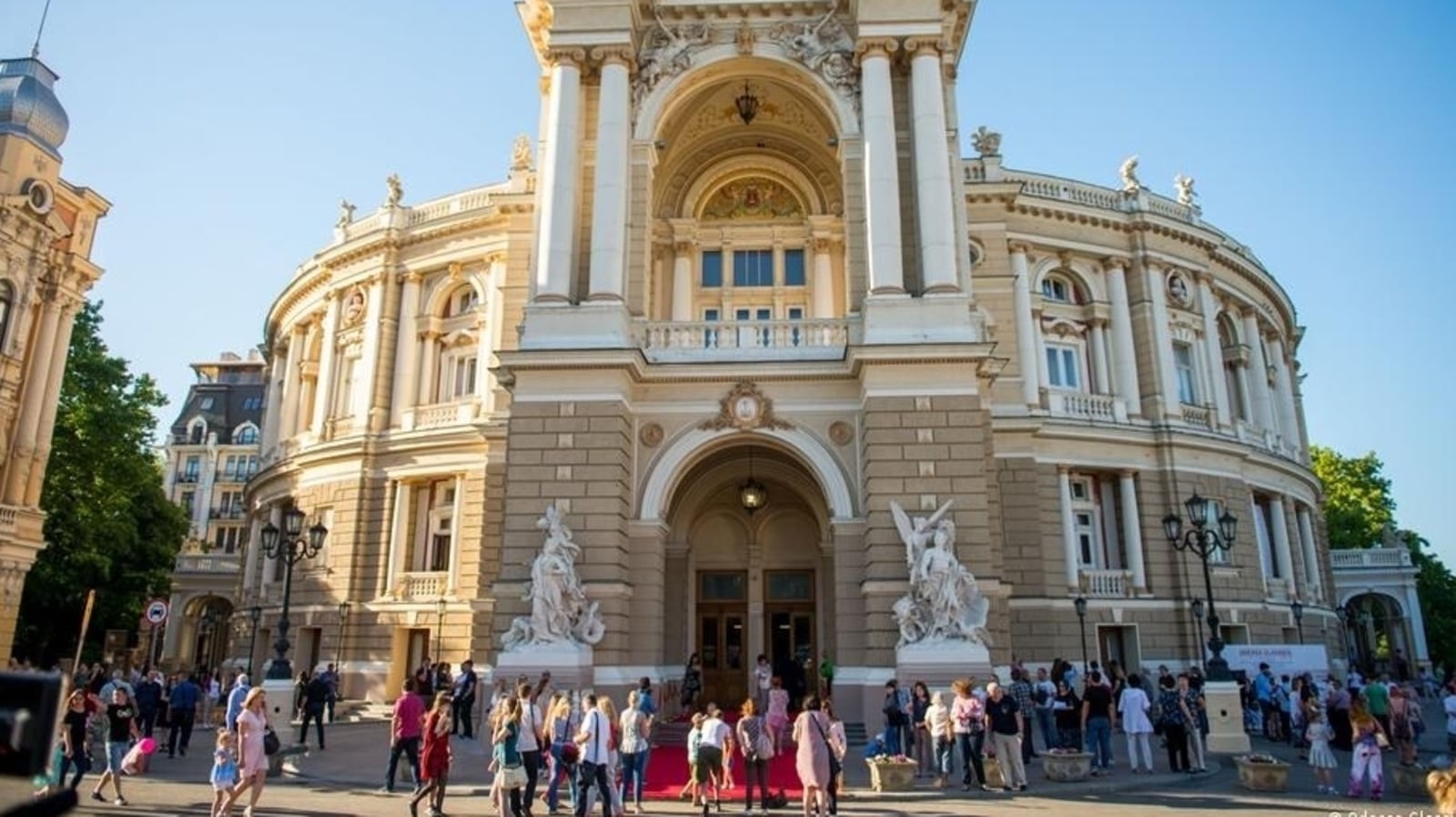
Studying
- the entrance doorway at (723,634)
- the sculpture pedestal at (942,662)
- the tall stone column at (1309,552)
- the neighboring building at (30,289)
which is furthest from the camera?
the tall stone column at (1309,552)

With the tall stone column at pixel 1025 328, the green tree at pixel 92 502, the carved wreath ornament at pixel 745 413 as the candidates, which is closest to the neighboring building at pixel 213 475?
the green tree at pixel 92 502

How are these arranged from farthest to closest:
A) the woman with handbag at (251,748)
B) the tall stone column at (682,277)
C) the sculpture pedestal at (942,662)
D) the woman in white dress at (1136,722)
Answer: the tall stone column at (682,277) < the sculpture pedestal at (942,662) < the woman in white dress at (1136,722) < the woman with handbag at (251,748)

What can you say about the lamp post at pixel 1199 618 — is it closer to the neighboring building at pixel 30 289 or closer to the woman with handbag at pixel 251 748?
the woman with handbag at pixel 251 748

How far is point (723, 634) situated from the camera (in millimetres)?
23891

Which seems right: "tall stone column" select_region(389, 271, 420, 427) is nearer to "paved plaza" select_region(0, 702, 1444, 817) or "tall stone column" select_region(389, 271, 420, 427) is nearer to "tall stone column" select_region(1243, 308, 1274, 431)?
"paved plaza" select_region(0, 702, 1444, 817)

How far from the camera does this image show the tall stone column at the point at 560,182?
68.7 feet

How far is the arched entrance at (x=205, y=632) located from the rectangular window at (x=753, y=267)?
4143 cm

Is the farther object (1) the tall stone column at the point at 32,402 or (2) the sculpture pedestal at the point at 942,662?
(1) the tall stone column at the point at 32,402

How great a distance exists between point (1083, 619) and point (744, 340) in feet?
46.2

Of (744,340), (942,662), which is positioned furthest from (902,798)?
(744,340)

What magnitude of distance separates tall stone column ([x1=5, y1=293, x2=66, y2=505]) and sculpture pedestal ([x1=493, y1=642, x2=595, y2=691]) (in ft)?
73.7

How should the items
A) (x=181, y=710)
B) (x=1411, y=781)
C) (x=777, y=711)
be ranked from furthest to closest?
(x=181, y=710) → (x=777, y=711) → (x=1411, y=781)

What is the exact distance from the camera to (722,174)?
27.0m

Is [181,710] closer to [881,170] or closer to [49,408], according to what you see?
[881,170]
